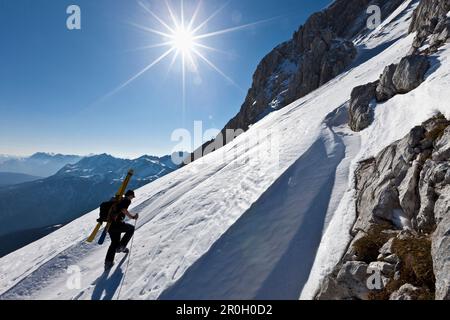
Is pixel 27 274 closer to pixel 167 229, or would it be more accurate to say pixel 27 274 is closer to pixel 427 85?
pixel 167 229

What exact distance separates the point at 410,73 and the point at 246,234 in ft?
45.3

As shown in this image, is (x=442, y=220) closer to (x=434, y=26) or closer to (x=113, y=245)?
(x=113, y=245)

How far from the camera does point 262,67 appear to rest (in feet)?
361

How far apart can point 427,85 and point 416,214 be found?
29.3 feet

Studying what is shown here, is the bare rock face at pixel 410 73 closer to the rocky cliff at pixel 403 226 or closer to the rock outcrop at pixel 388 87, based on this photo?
the rock outcrop at pixel 388 87

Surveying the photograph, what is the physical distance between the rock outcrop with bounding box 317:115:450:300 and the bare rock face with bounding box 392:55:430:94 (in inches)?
244

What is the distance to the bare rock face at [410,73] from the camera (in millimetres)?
14360

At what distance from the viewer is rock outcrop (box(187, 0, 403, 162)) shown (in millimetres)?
67000

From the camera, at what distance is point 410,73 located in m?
14.8

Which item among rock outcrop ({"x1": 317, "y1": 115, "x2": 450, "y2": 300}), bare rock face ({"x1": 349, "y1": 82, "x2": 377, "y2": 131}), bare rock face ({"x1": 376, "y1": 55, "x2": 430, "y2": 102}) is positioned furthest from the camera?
bare rock face ({"x1": 349, "y1": 82, "x2": 377, "y2": 131})

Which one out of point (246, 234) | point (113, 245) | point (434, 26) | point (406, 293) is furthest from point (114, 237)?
point (434, 26)

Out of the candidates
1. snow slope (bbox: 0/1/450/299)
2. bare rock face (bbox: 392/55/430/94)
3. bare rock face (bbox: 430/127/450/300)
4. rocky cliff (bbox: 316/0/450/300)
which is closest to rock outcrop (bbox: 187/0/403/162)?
bare rock face (bbox: 392/55/430/94)

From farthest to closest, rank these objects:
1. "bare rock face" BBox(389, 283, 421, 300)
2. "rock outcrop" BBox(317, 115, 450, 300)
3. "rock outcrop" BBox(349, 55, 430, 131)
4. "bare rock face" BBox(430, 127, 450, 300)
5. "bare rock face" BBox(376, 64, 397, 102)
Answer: "bare rock face" BBox(376, 64, 397, 102) < "rock outcrop" BBox(349, 55, 430, 131) < "rock outcrop" BBox(317, 115, 450, 300) < "bare rock face" BBox(389, 283, 421, 300) < "bare rock face" BBox(430, 127, 450, 300)

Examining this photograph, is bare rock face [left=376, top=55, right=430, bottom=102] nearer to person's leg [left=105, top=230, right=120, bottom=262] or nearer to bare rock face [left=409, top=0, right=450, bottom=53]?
bare rock face [left=409, top=0, right=450, bottom=53]
